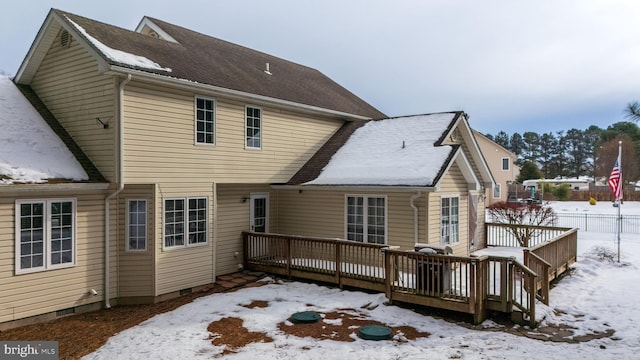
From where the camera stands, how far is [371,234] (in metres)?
11.9

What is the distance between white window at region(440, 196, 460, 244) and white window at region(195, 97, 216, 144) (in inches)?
261

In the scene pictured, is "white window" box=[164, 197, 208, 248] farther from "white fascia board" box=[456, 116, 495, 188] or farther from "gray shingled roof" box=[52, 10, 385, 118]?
"white fascia board" box=[456, 116, 495, 188]

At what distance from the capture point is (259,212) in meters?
13.5

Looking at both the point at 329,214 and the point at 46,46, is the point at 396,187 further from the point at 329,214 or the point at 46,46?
the point at 46,46

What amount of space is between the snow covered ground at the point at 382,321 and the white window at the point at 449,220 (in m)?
2.94

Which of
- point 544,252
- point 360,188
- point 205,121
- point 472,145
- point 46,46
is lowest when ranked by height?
point 544,252

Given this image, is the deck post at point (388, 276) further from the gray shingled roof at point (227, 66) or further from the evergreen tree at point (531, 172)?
the evergreen tree at point (531, 172)

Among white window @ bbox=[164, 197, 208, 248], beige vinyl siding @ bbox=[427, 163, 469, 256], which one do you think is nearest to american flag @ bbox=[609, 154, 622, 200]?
beige vinyl siding @ bbox=[427, 163, 469, 256]

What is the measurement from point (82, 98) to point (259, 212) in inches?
231

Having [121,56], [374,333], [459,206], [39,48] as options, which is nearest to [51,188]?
[121,56]

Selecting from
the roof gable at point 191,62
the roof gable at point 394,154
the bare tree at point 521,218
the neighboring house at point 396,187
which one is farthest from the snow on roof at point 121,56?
the bare tree at point 521,218

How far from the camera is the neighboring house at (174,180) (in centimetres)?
886

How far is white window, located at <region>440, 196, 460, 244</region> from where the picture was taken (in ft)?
39.1

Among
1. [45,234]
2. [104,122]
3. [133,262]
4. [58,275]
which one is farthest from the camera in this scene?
[133,262]
